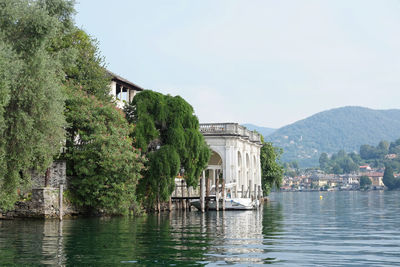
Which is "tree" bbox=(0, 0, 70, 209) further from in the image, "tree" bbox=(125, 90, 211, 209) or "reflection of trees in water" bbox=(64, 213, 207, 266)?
"tree" bbox=(125, 90, 211, 209)

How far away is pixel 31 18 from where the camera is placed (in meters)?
27.1

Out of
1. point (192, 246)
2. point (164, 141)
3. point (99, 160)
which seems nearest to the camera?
point (192, 246)

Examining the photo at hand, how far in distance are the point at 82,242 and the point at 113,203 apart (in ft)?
52.4

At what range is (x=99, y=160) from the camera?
39.2m

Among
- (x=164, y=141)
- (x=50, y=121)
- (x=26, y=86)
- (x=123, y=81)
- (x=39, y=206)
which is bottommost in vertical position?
(x=39, y=206)

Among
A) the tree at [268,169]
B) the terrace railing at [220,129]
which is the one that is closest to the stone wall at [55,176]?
the terrace railing at [220,129]

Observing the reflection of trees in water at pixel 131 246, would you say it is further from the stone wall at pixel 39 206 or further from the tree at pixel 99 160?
the tree at pixel 99 160

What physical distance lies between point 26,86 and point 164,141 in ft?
66.9

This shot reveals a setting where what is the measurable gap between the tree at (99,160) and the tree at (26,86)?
1022 cm

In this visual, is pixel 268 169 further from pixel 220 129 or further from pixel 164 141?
pixel 164 141

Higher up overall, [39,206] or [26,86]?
[26,86]

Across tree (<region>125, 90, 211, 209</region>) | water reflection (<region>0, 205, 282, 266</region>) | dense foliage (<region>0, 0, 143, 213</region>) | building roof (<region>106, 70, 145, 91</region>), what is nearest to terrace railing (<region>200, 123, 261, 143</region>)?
building roof (<region>106, 70, 145, 91</region>)

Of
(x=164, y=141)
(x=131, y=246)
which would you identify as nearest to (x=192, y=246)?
(x=131, y=246)

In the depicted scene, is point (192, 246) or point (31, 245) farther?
point (192, 246)
